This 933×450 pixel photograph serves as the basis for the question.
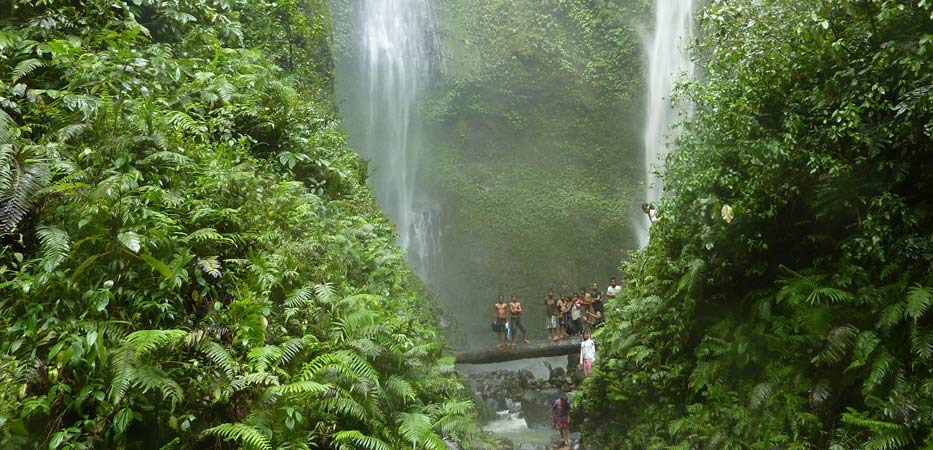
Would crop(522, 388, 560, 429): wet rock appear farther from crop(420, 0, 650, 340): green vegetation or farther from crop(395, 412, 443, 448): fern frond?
crop(395, 412, 443, 448): fern frond

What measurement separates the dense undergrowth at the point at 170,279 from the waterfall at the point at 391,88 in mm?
17758

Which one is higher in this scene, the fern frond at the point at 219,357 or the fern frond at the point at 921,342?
the fern frond at the point at 219,357

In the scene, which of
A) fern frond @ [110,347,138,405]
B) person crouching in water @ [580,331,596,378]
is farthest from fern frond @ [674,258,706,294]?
fern frond @ [110,347,138,405]

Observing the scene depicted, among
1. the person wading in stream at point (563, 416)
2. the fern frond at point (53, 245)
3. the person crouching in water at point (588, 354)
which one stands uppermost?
the fern frond at point (53, 245)

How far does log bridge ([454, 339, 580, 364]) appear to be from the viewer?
1508 centimetres

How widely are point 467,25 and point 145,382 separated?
24749 millimetres

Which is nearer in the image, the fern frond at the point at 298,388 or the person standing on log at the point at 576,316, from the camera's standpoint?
the fern frond at the point at 298,388

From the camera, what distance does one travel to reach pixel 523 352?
15.5 m

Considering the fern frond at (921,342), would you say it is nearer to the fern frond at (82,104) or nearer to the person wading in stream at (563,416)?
the person wading in stream at (563,416)

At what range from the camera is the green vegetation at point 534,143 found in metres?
23.1

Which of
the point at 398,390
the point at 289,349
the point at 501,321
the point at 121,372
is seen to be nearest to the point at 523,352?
the point at 501,321

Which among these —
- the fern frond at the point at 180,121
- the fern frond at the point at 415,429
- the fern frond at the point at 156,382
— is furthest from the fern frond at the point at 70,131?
the fern frond at the point at 415,429

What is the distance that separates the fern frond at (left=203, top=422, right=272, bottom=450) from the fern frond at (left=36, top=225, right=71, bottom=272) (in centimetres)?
159

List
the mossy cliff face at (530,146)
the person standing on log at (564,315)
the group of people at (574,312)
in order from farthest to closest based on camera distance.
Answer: the mossy cliff face at (530,146) → the person standing on log at (564,315) → the group of people at (574,312)
